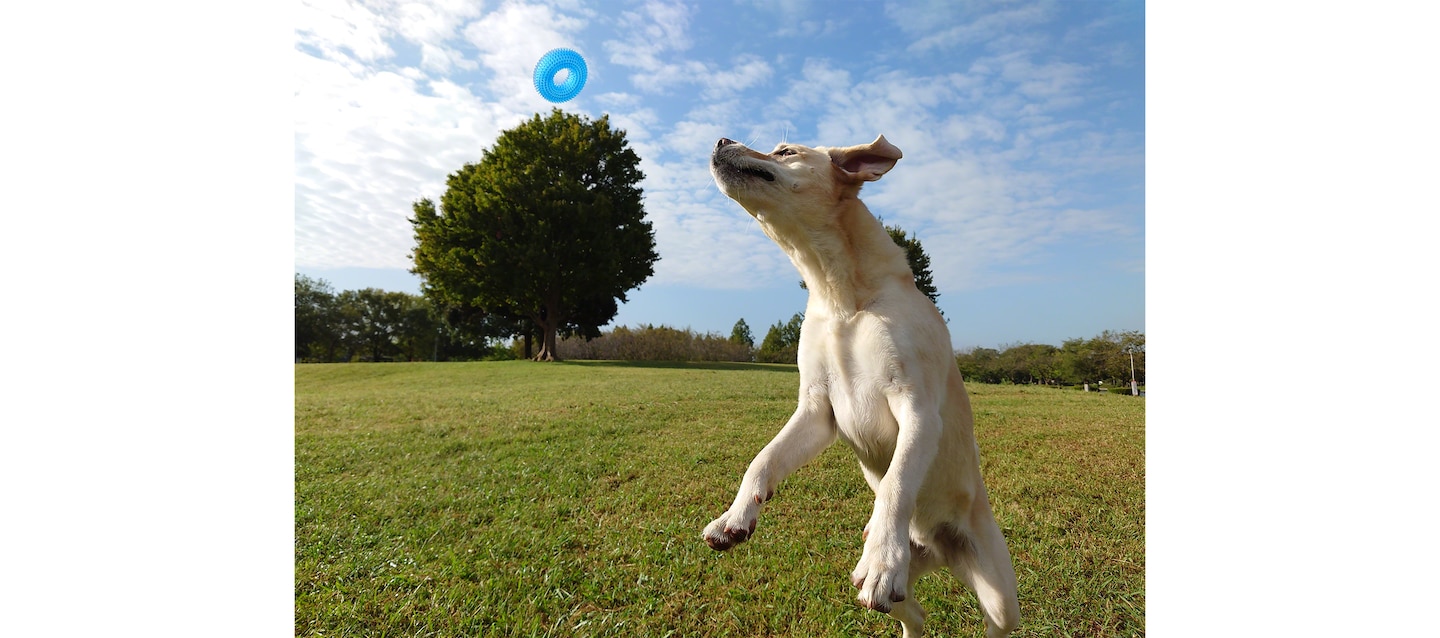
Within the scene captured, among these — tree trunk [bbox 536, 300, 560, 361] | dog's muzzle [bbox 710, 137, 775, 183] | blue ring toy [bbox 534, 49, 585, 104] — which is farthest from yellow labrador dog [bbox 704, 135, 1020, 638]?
tree trunk [bbox 536, 300, 560, 361]

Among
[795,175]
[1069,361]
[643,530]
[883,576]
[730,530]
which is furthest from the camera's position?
[1069,361]

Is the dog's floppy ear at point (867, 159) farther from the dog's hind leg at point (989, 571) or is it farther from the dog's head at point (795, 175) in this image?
the dog's hind leg at point (989, 571)

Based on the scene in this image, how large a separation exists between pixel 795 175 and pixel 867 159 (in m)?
0.24

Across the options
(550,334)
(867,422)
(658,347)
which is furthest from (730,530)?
(550,334)

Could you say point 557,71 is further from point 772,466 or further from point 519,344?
point 519,344

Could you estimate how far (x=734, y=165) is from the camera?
1604 millimetres

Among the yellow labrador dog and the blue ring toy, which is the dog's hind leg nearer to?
the yellow labrador dog

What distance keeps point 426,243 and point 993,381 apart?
20386 mm

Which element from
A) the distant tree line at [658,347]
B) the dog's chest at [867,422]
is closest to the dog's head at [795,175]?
the dog's chest at [867,422]

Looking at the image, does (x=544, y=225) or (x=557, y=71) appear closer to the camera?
(x=557, y=71)

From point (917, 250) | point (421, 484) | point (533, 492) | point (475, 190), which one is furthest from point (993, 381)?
point (475, 190)

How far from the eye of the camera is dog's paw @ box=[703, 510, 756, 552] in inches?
53.2

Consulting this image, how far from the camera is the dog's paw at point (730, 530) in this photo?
135cm

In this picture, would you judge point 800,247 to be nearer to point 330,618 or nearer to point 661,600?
point 661,600
